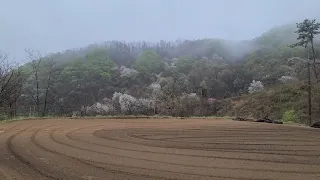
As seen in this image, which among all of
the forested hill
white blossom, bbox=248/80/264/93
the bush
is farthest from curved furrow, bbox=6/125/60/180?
white blossom, bbox=248/80/264/93

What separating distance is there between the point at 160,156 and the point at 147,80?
56.9 metres

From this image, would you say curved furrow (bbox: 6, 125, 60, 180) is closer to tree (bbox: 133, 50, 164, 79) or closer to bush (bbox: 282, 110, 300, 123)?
bush (bbox: 282, 110, 300, 123)

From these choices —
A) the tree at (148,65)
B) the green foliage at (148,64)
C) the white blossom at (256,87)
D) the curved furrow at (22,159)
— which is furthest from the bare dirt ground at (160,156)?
the green foliage at (148,64)

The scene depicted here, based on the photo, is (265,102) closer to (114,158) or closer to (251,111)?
(251,111)

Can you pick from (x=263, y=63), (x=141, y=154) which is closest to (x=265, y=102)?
(x=263, y=63)

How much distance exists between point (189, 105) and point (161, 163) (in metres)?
30.6

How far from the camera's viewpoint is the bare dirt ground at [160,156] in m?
7.60

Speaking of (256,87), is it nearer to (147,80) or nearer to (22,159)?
(147,80)

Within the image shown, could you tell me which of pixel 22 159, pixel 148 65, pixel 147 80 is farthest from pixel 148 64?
pixel 22 159

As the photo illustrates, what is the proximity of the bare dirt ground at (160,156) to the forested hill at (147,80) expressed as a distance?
1993cm

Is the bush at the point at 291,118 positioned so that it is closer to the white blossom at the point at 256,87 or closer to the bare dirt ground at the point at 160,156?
the bare dirt ground at the point at 160,156

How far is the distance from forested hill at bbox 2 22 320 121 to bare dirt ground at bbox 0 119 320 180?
19926 millimetres

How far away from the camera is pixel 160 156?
32.0 feet

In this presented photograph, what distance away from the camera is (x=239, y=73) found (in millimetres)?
61188
